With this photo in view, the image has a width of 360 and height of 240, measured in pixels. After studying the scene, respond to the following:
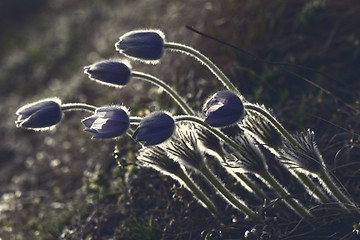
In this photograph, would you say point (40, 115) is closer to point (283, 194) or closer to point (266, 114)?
point (266, 114)

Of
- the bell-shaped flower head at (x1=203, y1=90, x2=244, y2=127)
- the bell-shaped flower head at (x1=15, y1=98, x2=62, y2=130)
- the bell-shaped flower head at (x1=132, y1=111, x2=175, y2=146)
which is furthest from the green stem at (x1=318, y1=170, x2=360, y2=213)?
Answer: the bell-shaped flower head at (x1=15, y1=98, x2=62, y2=130)

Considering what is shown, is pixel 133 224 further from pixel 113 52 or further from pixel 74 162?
pixel 113 52

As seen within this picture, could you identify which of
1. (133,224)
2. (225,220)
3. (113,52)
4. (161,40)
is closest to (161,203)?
(133,224)

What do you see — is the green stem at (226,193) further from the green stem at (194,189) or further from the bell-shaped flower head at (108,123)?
the bell-shaped flower head at (108,123)

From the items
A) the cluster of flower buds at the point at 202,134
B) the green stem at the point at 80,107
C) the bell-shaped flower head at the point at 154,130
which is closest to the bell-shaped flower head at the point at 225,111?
the cluster of flower buds at the point at 202,134

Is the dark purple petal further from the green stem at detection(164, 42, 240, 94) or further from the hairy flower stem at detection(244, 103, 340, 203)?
the hairy flower stem at detection(244, 103, 340, 203)

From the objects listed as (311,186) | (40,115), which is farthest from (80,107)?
(311,186)
